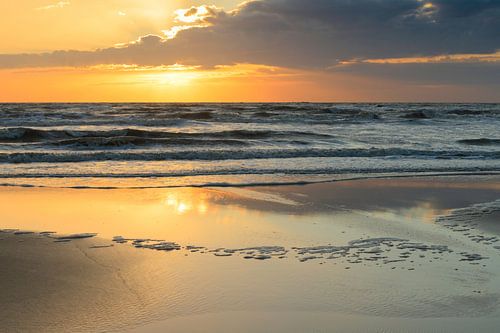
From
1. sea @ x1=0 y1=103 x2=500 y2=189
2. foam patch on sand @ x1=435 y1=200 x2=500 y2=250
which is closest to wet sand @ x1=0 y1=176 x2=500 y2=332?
foam patch on sand @ x1=435 y1=200 x2=500 y2=250

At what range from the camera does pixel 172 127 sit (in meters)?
33.8

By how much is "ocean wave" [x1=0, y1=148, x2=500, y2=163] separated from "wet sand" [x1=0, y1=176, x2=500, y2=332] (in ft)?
23.9

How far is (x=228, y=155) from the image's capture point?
18.3 m

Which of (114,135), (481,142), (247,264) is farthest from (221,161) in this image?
(481,142)

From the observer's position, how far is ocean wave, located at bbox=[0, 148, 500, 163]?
55.4ft

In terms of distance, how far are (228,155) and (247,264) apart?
12637 mm

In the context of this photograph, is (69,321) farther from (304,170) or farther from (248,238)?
(304,170)

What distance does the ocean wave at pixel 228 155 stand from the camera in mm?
16891

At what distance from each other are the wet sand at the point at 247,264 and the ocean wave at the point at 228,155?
7.27 meters

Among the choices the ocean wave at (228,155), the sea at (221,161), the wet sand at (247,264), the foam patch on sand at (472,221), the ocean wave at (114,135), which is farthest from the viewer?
the ocean wave at (114,135)

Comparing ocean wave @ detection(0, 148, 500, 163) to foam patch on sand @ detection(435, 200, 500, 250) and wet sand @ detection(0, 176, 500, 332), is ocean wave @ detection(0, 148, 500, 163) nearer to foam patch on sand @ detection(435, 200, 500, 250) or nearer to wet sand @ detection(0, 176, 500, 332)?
wet sand @ detection(0, 176, 500, 332)

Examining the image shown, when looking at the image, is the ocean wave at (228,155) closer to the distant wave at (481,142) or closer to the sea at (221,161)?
the sea at (221,161)

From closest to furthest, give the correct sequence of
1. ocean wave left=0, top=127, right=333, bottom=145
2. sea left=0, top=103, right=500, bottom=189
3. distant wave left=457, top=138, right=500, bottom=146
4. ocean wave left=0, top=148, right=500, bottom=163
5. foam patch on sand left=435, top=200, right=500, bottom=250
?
A: foam patch on sand left=435, top=200, right=500, bottom=250
sea left=0, top=103, right=500, bottom=189
ocean wave left=0, top=148, right=500, bottom=163
distant wave left=457, top=138, right=500, bottom=146
ocean wave left=0, top=127, right=333, bottom=145

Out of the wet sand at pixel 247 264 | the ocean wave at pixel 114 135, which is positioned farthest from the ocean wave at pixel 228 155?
the ocean wave at pixel 114 135
